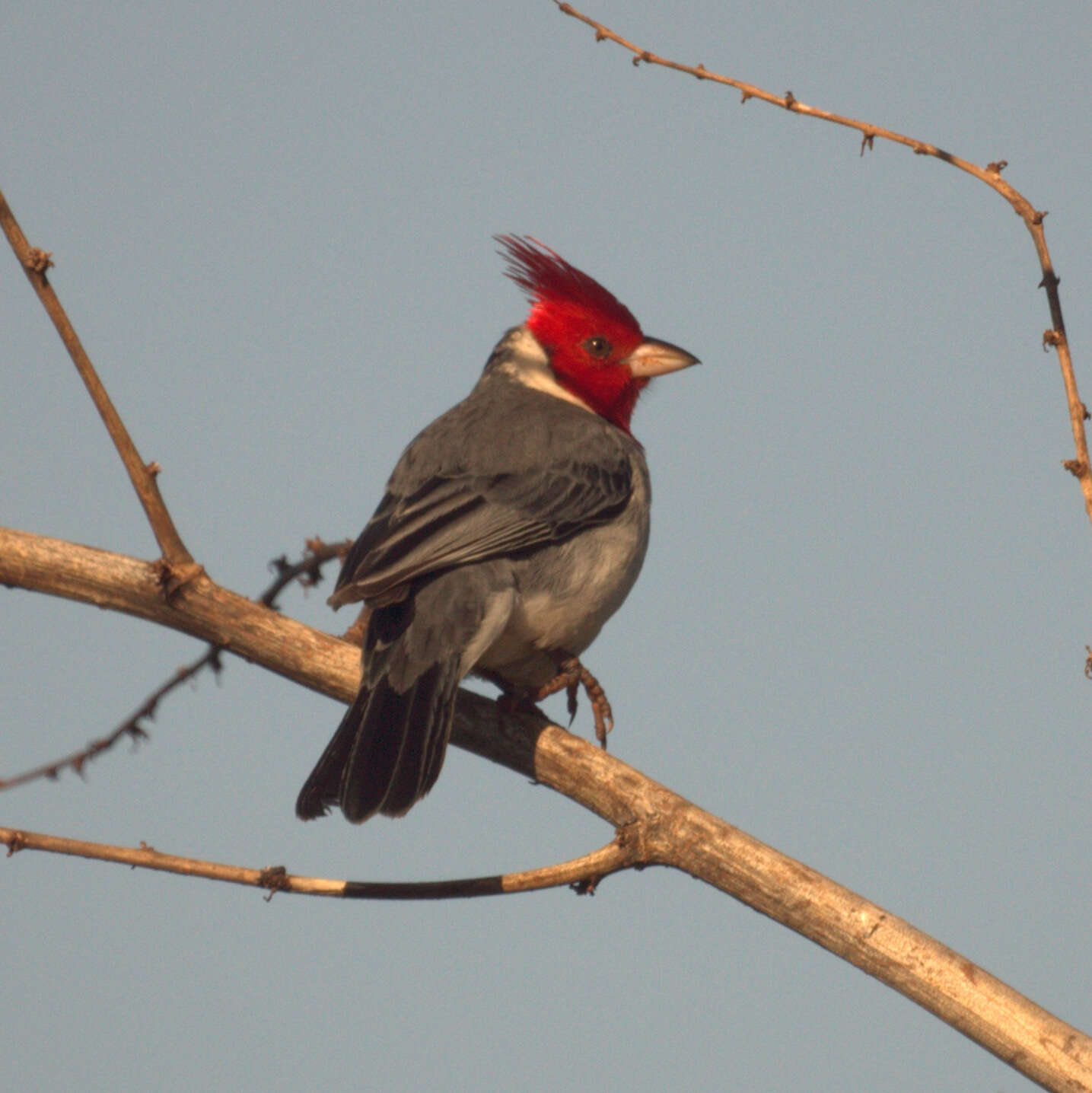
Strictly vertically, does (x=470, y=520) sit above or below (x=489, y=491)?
below

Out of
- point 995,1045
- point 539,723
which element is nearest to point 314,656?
point 539,723

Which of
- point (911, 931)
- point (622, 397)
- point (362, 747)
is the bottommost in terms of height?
point (911, 931)

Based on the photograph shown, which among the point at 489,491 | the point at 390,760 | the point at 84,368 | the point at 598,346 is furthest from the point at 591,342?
the point at 84,368

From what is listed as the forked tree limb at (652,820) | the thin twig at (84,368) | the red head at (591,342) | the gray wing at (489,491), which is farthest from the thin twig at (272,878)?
the red head at (591,342)

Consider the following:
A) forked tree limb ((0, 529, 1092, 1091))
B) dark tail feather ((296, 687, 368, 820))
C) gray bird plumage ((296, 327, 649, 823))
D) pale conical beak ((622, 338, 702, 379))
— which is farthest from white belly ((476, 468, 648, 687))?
pale conical beak ((622, 338, 702, 379))

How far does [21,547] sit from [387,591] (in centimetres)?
122

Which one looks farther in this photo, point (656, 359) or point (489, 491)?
point (656, 359)

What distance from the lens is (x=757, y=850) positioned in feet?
10.8

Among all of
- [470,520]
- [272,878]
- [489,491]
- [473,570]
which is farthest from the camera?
[489,491]

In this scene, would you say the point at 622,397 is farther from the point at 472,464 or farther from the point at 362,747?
the point at 362,747

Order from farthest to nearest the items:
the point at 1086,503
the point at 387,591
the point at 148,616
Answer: the point at 387,591 → the point at 148,616 → the point at 1086,503

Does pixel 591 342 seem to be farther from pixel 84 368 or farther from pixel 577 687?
pixel 84 368

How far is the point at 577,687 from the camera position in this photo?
4.99m

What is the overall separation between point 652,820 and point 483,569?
4.93ft
